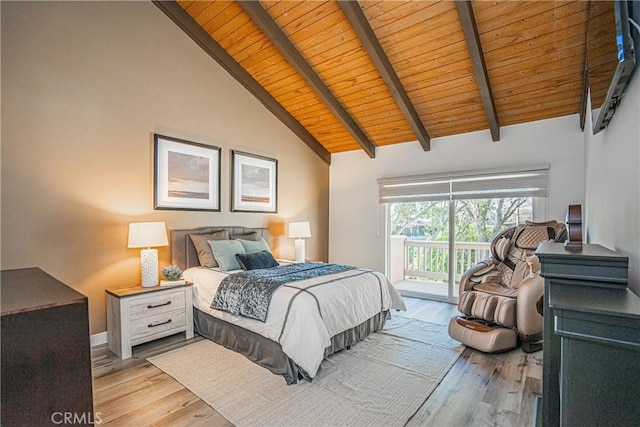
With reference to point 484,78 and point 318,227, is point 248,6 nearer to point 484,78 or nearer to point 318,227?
point 484,78

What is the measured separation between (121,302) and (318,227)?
3405 mm

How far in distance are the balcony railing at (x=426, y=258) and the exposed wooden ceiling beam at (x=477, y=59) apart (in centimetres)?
181

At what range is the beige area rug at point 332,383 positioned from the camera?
1967 millimetres

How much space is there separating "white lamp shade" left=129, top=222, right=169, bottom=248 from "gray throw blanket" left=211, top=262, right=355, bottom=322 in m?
0.77

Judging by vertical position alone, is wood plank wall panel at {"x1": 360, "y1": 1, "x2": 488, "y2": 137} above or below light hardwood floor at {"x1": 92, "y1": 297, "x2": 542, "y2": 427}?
above

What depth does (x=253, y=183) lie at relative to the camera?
14.8 feet

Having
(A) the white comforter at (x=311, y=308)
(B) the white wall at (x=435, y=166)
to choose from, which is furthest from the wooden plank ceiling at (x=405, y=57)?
(A) the white comforter at (x=311, y=308)

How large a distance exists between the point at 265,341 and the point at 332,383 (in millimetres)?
646

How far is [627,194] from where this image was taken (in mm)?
1174

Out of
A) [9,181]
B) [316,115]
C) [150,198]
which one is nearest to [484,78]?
[316,115]

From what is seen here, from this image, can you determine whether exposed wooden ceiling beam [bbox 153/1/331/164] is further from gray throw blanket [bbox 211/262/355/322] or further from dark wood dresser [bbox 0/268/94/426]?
dark wood dresser [bbox 0/268/94/426]

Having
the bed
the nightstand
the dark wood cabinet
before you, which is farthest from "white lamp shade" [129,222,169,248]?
the dark wood cabinet

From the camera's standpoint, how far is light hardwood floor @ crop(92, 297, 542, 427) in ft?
6.30

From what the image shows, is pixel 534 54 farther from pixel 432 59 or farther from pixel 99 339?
pixel 99 339
